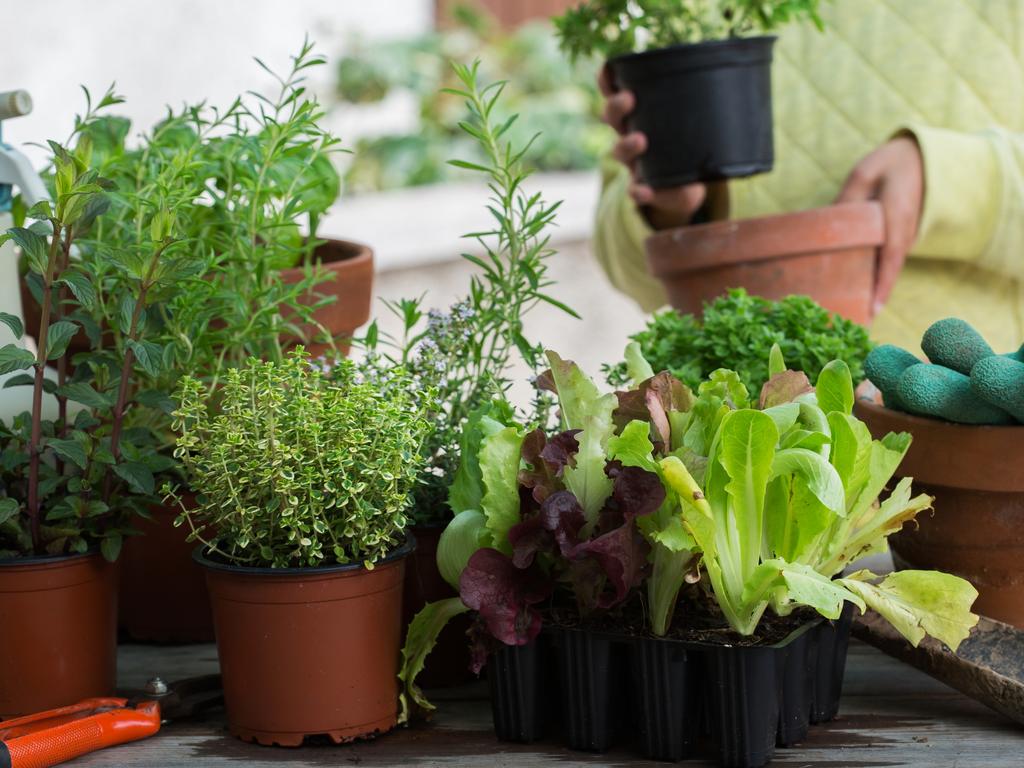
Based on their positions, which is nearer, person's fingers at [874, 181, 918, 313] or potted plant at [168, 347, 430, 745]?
potted plant at [168, 347, 430, 745]

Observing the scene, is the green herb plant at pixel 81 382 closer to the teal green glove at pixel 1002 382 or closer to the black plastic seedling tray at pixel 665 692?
the black plastic seedling tray at pixel 665 692

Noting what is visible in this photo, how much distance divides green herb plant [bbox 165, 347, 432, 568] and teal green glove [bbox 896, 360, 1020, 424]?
1.35 feet

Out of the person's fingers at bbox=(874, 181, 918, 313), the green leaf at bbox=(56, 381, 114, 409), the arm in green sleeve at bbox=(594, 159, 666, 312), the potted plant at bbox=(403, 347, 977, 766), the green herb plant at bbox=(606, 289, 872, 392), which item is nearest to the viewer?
the potted plant at bbox=(403, 347, 977, 766)

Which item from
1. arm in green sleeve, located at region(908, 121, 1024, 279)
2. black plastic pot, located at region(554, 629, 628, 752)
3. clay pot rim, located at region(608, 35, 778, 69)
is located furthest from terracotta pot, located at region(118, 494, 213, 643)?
arm in green sleeve, located at region(908, 121, 1024, 279)

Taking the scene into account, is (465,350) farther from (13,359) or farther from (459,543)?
(13,359)

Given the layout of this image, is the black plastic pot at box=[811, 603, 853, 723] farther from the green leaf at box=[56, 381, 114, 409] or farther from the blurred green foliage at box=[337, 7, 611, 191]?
the blurred green foliage at box=[337, 7, 611, 191]

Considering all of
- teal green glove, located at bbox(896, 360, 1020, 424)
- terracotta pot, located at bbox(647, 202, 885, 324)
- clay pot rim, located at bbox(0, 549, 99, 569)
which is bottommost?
clay pot rim, located at bbox(0, 549, 99, 569)

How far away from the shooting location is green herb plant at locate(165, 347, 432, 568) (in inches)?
33.5

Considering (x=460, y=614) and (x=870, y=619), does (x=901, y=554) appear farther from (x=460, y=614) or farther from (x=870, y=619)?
(x=460, y=614)

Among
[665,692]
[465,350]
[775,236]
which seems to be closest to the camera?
[665,692]

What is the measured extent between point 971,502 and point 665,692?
35 centimetres

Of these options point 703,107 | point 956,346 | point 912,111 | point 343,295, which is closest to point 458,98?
point 912,111

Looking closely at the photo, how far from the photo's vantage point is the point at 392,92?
19.2 feet

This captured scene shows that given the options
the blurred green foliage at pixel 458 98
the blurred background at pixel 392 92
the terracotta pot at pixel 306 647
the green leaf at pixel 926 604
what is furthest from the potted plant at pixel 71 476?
the blurred green foliage at pixel 458 98
